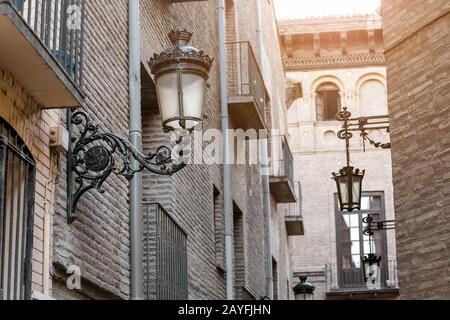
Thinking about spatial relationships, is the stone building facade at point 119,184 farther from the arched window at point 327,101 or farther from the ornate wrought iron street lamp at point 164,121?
the arched window at point 327,101

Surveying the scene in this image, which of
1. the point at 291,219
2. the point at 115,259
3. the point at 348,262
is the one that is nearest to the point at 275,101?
the point at 291,219

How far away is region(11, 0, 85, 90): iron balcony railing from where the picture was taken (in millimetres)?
8031

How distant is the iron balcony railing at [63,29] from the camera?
316 inches

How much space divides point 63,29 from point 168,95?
0.95m

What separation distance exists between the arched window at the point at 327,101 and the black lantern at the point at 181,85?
27.5m

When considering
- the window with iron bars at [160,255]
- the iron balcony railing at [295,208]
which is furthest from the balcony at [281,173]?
the window with iron bars at [160,255]

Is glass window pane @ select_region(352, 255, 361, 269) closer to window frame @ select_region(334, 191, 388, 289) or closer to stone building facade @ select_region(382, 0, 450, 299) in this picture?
window frame @ select_region(334, 191, 388, 289)

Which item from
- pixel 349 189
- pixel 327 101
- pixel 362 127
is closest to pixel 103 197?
pixel 349 189

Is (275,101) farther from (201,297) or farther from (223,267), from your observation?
(201,297)

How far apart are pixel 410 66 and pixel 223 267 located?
398 cm

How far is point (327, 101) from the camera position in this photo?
36.2 m

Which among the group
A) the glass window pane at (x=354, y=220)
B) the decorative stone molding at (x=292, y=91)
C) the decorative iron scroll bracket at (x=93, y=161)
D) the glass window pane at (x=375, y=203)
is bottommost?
the decorative iron scroll bracket at (x=93, y=161)

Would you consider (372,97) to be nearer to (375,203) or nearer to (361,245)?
(375,203)

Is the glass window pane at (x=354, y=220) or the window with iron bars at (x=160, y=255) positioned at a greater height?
the glass window pane at (x=354, y=220)
